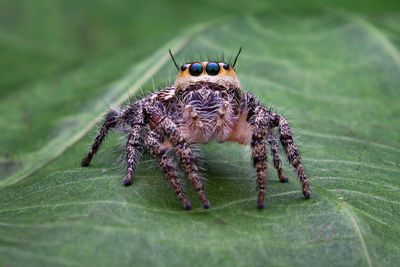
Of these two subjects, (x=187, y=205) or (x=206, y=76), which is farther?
(x=206, y=76)

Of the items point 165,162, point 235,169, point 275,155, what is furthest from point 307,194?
point 165,162

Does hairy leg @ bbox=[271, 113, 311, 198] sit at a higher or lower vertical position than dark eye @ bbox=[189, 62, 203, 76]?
lower

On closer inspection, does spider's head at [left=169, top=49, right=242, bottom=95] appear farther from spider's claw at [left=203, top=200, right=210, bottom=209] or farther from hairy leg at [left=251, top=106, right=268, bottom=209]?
spider's claw at [left=203, top=200, right=210, bottom=209]

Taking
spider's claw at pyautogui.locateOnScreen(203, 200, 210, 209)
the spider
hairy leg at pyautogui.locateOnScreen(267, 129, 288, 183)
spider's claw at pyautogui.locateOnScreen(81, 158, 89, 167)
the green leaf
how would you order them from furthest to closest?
spider's claw at pyautogui.locateOnScreen(81, 158, 89, 167)
hairy leg at pyautogui.locateOnScreen(267, 129, 288, 183)
the spider
spider's claw at pyautogui.locateOnScreen(203, 200, 210, 209)
the green leaf

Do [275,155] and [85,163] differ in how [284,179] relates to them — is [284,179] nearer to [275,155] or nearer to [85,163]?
[275,155]

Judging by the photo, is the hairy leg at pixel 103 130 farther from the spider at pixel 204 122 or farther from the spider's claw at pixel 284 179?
the spider's claw at pixel 284 179

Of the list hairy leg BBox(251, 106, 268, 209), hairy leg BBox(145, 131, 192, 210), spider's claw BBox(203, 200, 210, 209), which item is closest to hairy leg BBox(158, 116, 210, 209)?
spider's claw BBox(203, 200, 210, 209)
